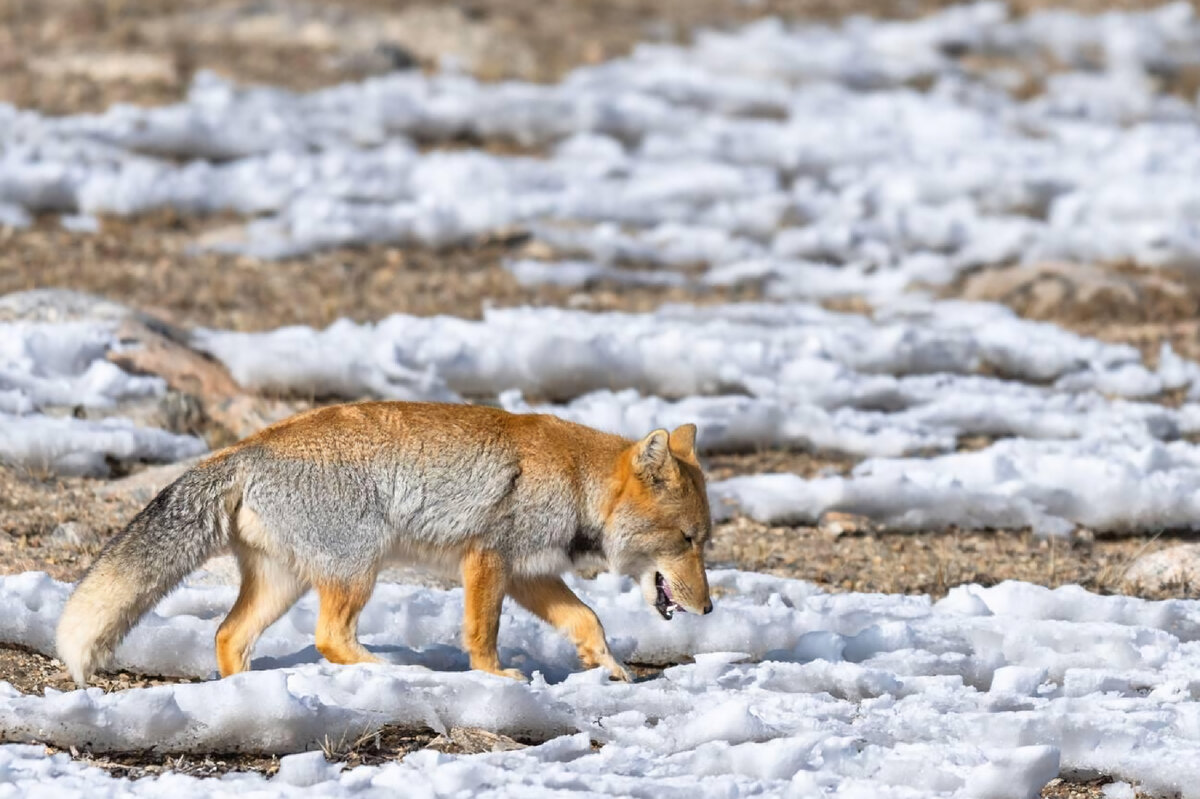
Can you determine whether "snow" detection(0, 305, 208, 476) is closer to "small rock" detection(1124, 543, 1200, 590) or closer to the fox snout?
the fox snout

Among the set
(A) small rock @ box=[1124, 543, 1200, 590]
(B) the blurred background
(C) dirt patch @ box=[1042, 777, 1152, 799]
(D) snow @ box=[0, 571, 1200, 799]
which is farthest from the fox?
(A) small rock @ box=[1124, 543, 1200, 590]

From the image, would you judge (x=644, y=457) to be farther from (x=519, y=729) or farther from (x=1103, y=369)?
(x=1103, y=369)

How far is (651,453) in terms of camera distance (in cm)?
714

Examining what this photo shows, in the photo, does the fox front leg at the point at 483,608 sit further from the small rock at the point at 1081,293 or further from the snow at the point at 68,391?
the small rock at the point at 1081,293

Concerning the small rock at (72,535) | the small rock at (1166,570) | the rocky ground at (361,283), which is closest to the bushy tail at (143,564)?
the rocky ground at (361,283)

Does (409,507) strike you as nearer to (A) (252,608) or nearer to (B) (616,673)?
(A) (252,608)

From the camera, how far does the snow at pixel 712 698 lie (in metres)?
5.76

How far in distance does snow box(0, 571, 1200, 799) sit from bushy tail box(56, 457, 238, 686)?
0.82ft

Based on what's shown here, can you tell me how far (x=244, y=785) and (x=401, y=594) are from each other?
2.43 metres

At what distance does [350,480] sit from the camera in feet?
21.7

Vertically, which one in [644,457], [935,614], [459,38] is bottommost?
[935,614]

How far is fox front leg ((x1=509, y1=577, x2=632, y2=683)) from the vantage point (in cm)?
698

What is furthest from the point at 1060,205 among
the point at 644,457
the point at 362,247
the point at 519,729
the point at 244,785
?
the point at 244,785

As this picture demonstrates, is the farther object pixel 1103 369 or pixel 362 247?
pixel 362 247
